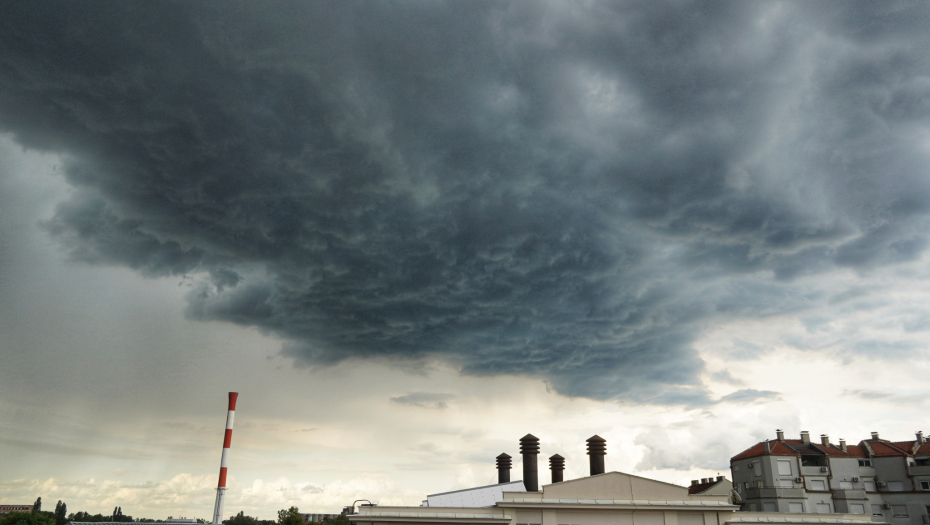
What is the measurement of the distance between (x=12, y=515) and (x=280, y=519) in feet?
122

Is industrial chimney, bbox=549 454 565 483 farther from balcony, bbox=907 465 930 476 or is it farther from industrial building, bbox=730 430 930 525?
balcony, bbox=907 465 930 476

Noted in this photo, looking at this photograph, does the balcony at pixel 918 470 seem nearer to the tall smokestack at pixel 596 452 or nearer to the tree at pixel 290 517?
the tall smokestack at pixel 596 452

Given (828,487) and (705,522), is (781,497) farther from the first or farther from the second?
(705,522)

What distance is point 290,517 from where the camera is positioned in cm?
7862

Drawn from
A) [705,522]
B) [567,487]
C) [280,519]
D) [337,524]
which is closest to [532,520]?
[567,487]

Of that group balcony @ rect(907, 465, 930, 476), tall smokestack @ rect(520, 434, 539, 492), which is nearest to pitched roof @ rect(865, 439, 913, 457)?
balcony @ rect(907, 465, 930, 476)

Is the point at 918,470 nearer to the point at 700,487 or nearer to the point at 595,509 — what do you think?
the point at 700,487

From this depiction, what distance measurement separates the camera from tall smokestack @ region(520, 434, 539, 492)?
40094 mm

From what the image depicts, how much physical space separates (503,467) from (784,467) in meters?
43.6

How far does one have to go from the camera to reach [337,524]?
98.9m

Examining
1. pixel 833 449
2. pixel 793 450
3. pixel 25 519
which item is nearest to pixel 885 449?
pixel 833 449

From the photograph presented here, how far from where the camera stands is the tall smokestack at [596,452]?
3769 cm

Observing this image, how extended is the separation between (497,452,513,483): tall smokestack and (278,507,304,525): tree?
147ft

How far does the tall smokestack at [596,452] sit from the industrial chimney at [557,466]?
5.31 metres
